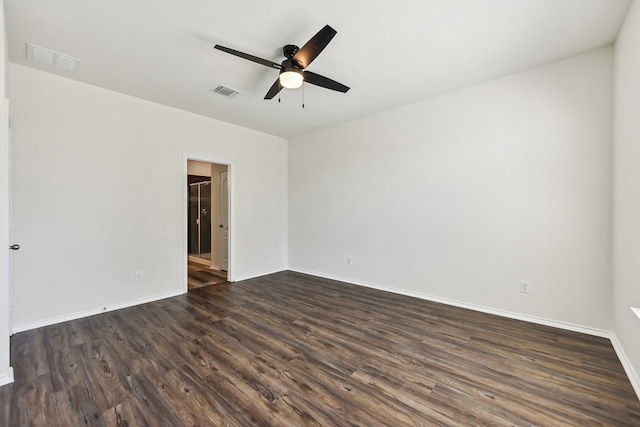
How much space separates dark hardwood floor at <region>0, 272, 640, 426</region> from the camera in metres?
1.69

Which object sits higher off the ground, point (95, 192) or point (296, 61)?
point (296, 61)

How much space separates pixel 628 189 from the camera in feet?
7.00

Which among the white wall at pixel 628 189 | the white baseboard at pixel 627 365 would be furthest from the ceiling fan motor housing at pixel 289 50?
the white baseboard at pixel 627 365

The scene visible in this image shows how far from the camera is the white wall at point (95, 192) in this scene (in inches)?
114

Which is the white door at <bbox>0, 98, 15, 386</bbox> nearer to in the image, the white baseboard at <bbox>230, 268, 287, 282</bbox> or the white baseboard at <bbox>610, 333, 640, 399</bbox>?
the white baseboard at <bbox>230, 268, 287, 282</bbox>

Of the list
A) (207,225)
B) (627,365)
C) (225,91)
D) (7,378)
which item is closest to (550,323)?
(627,365)

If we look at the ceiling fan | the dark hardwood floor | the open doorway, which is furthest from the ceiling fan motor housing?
the open doorway

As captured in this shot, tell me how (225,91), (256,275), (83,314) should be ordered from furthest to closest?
(256,275) → (225,91) → (83,314)

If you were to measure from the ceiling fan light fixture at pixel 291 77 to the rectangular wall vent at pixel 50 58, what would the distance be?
7.01 feet

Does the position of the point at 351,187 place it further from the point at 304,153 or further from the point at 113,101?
the point at 113,101

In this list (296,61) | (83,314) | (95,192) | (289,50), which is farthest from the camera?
(95,192)

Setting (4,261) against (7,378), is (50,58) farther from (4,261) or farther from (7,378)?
(7,378)

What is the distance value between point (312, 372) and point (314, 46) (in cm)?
256

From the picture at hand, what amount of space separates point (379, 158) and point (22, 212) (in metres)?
4.41
